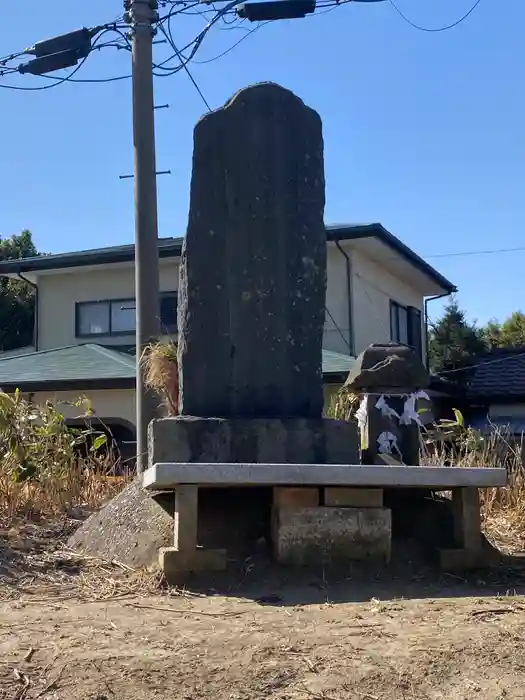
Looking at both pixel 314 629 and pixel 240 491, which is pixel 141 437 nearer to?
pixel 240 491

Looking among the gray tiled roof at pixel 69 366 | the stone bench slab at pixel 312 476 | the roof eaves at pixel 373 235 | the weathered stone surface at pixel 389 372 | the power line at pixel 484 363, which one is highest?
the roof eaves at pixel 373 235

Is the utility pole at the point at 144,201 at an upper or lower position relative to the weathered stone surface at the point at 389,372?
upper

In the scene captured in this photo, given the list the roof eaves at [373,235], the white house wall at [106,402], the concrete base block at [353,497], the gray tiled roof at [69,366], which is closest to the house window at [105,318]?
the gray tiled roof at [69,366]

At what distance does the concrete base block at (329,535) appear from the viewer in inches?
196

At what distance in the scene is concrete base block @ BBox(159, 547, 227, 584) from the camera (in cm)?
477

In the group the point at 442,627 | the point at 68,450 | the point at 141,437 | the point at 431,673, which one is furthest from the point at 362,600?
the point at 141,437

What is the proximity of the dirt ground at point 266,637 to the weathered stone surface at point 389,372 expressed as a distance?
79.8 inches

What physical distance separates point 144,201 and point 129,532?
5055mm

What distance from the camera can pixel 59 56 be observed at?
12.6 meters

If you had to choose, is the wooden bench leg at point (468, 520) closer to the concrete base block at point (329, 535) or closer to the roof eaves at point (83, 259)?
the concrete base block at point (329, 535)

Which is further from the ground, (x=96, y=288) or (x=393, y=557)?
(x=96, y=288)

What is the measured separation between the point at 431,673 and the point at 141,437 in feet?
19.9

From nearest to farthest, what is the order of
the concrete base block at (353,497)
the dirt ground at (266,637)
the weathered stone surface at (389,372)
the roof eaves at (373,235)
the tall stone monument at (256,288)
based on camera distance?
1. the dirt ground at (266,637)
2. the concrete base block at (353,497)
3. the tall stone monument at (256,288)
4. the weathered stone surface at (389,372)
5. the roof eaves at (373,235)

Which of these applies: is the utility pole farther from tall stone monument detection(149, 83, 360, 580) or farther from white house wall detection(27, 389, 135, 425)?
white house wall detection(27, 389, 135, 425)
